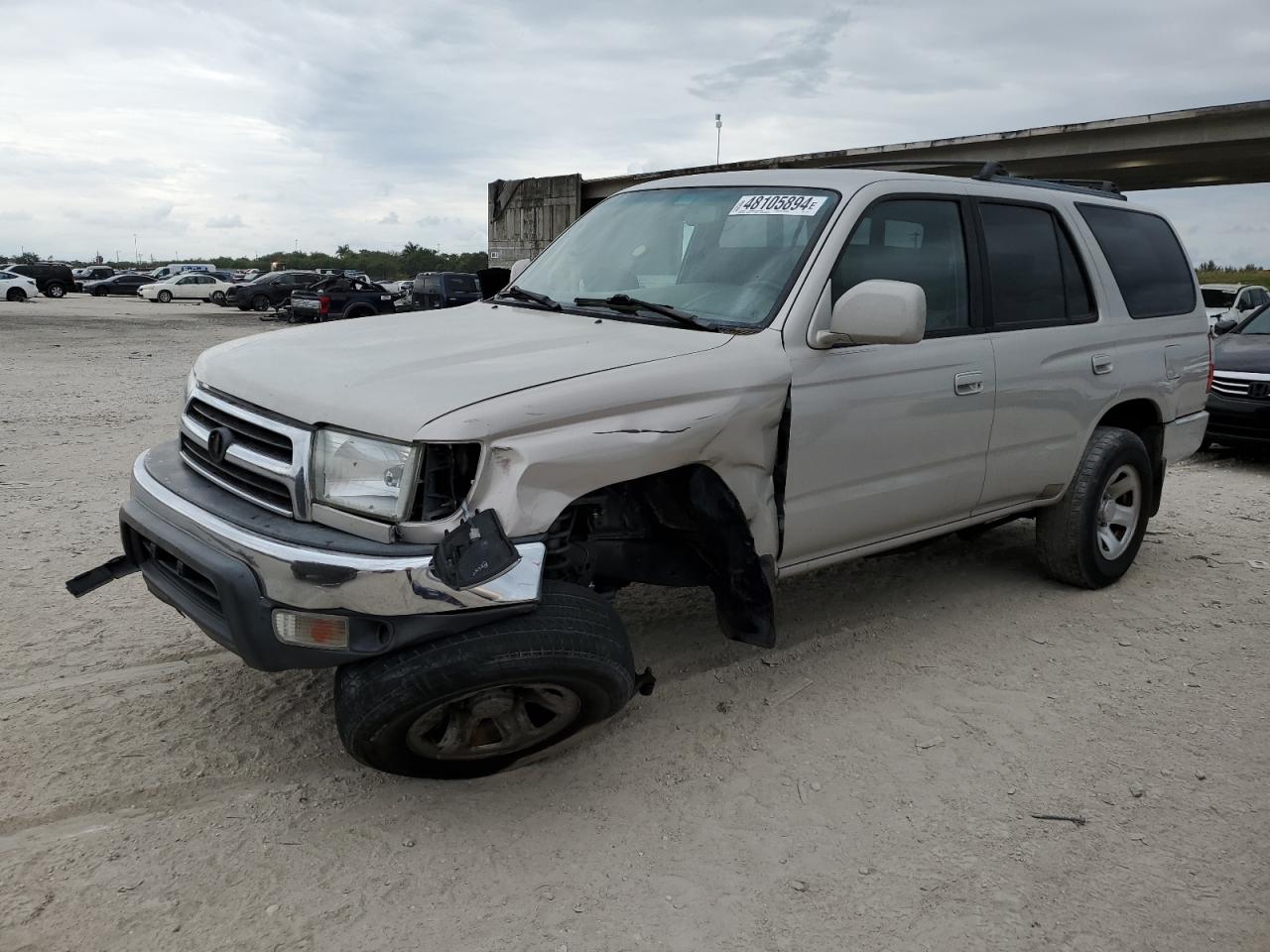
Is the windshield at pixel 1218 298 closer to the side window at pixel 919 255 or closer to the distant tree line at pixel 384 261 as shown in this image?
the side window at pixel 919 255

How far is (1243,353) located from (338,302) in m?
20.8

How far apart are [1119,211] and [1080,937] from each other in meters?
3.92

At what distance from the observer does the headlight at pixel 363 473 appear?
275 centimetres

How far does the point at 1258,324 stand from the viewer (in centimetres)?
1006

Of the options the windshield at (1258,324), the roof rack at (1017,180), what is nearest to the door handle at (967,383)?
the roof rack at (1017,180)

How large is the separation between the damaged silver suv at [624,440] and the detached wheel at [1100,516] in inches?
0.9

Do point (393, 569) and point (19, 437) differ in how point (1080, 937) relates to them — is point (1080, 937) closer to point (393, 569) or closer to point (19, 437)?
point (393, 569)

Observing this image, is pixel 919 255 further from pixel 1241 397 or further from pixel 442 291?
pixel 442 291

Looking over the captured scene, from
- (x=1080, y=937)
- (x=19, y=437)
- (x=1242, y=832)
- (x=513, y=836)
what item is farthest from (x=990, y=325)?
(x=19, y=437)

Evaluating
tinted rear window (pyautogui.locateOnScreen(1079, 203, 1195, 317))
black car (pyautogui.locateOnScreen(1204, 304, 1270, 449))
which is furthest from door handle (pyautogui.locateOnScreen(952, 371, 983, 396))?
black car (pyautogui.locateOnScreen(1204, 304, 1270, 449))

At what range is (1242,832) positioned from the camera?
10.3ft

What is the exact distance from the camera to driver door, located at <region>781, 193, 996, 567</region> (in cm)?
359

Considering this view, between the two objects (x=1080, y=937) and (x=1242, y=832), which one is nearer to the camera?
(x=1080, y=937)

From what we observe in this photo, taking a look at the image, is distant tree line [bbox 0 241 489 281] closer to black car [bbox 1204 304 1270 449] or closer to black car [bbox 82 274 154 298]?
black car [bbox 82 274 154 298]
